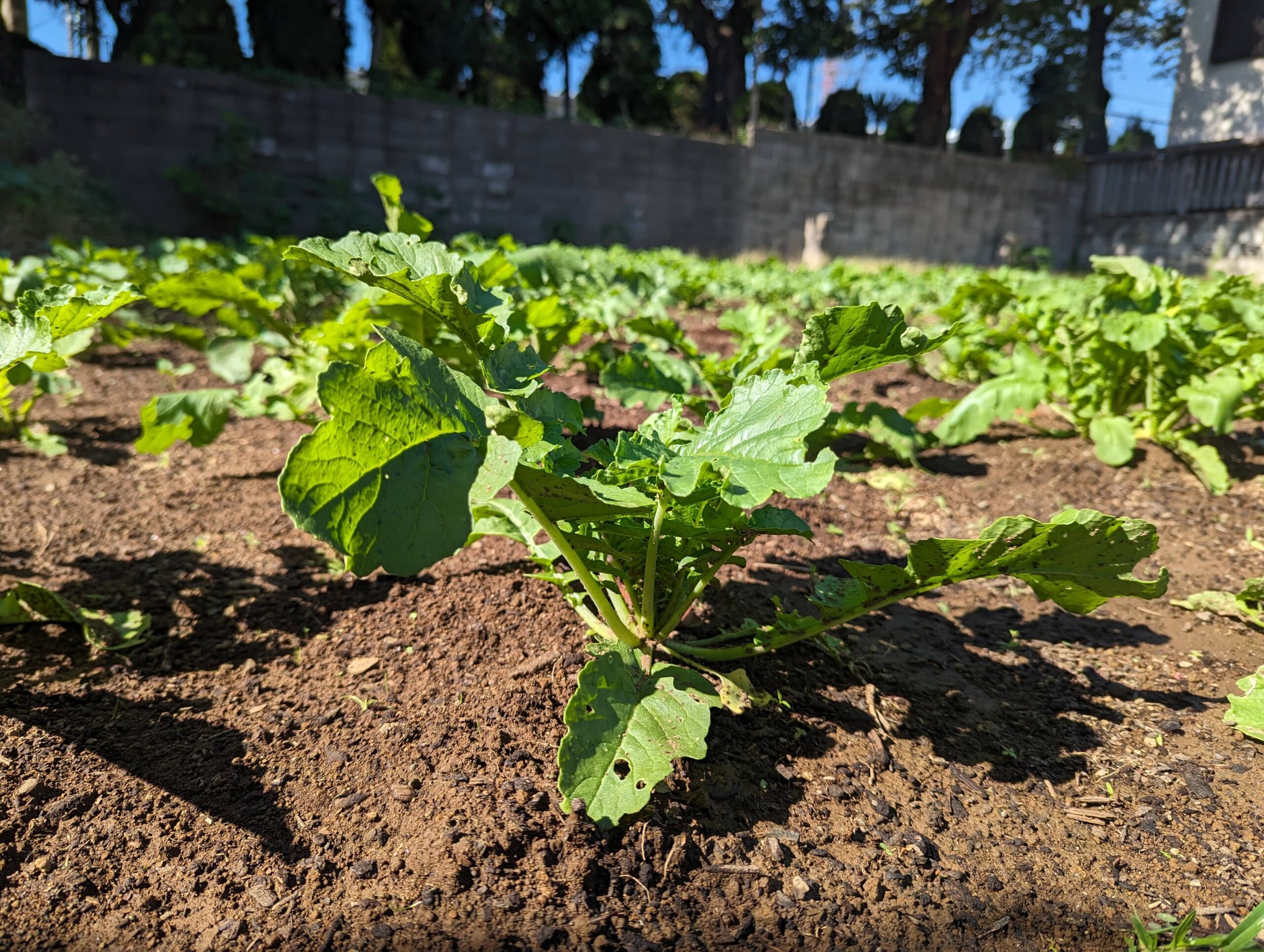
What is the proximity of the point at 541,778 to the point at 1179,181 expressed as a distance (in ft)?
71.8

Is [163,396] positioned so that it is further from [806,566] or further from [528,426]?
[806,566]

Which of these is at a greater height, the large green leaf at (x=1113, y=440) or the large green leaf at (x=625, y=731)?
the large green leaf at (x=1113, y=440)

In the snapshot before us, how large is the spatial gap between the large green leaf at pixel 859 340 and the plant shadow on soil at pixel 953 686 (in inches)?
25.1

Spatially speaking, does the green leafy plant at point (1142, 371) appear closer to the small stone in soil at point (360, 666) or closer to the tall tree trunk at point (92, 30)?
the small stone in soil at point (360, 666)

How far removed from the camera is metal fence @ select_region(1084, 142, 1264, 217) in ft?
54.6

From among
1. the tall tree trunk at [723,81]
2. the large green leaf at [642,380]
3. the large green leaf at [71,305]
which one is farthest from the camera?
the tall tree trunk at [723,81]

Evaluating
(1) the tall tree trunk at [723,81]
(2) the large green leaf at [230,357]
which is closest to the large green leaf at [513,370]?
(2) the large green leaf at [230,357]

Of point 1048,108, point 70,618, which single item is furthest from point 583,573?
point 1048,108

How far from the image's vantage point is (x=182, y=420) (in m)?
2.42

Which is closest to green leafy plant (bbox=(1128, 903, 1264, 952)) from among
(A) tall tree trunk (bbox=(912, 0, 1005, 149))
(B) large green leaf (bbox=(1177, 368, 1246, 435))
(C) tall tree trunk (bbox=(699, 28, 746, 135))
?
(B) large green leaf (bbox=(1177, 368, 1246, 435))

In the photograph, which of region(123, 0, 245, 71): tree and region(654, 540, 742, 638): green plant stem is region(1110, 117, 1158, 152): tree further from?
region(654, 540, 742, 638): green plant stem

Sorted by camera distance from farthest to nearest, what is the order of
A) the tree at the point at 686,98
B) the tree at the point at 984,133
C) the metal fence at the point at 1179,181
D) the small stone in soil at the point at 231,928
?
1. the tree at the point at 686,98
2. the tree at the point at 984,133
3. the metal fence at the point at 1179,181
4. the small stone in soil at the point at 231,928

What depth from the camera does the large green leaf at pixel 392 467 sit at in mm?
953

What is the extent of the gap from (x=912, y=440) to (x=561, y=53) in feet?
75.0
